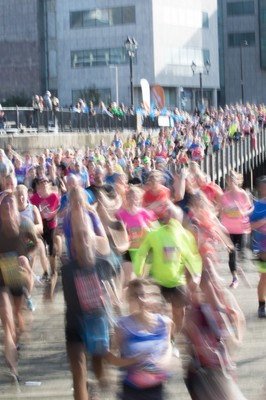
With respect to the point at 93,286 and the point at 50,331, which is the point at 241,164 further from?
the point at 93,286

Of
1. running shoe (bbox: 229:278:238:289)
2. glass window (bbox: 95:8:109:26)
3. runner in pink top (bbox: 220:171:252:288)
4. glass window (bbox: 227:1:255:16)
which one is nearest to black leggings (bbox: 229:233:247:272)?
runner in pink top (bbox: 220:171:252:288)

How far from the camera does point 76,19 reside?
240ft

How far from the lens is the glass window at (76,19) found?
73.0 meters

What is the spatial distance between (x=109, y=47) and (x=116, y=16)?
92.6 inches

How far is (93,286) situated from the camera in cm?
716

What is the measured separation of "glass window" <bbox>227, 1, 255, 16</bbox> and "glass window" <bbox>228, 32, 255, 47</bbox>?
188 centimetres

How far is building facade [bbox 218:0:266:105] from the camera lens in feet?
278

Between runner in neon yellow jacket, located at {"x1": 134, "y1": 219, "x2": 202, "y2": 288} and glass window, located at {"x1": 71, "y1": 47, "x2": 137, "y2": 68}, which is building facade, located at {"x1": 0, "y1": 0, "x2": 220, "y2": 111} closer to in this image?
glass window, located at {"x1": 71, "y1": 47, "x2": 137, "y2": 68}

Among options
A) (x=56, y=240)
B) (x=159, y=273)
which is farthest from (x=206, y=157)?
(x=159, y=273)

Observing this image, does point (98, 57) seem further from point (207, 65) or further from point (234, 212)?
point (234, 212)

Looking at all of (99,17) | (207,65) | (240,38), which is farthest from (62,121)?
(240,38)

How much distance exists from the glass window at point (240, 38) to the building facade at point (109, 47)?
908 cm

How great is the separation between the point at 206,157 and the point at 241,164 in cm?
729

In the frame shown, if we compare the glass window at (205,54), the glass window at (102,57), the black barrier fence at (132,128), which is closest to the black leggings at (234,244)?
the black barrier fence at (132,128)
